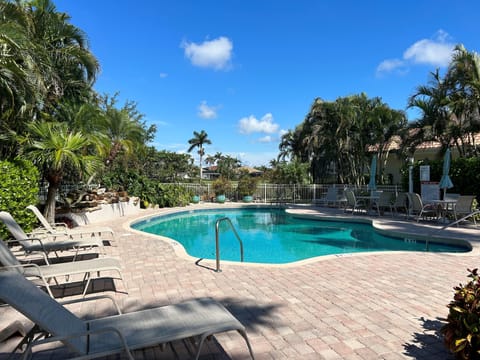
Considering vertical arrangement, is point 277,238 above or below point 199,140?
below

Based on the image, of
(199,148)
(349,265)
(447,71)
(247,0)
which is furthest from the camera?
(199,148)


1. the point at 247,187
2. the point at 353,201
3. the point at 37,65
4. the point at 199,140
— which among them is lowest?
the point at 353,201

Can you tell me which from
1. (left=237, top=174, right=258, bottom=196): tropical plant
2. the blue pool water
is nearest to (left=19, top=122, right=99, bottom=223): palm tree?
the blue pool water

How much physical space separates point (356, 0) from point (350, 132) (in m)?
9.05

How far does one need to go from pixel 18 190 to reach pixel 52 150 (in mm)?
2078

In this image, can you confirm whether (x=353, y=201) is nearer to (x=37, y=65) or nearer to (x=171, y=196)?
(x=171, y=196)

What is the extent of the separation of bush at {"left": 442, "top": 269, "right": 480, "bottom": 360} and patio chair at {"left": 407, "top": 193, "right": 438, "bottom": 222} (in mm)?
9557

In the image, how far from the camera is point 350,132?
61.9 ft

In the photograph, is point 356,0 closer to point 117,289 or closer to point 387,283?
point 387,283

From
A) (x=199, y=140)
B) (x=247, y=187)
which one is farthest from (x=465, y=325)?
(x=199, y=140)

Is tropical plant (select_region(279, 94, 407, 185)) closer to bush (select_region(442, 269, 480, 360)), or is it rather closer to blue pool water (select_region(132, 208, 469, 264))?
blue pool water (select_region(132, 208, 469, 264))

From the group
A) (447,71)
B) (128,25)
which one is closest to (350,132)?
(447,71)

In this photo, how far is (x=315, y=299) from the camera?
3775 mm

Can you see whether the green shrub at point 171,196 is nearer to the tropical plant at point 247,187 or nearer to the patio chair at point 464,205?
the tropical plant at point 247,187
